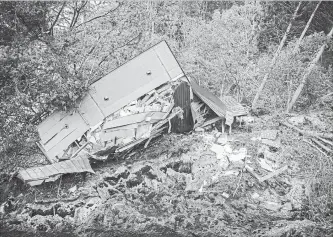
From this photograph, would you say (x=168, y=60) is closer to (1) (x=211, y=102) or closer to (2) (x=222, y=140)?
(1) (x=211, y=102)

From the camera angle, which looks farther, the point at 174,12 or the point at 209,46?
the point at 174,12

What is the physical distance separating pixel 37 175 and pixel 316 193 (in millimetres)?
6417

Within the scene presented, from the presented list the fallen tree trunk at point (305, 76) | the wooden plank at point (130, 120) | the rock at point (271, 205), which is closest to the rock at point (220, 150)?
the rock at point (271, 205)

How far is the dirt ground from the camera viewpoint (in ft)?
19.6

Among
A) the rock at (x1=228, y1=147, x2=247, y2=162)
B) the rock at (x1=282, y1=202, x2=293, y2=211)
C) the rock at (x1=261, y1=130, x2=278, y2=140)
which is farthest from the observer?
the rock at (x1=261, y1=130, x2=278, y2=140)

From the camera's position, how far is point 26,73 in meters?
6.73

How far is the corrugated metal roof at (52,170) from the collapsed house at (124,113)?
113 mm

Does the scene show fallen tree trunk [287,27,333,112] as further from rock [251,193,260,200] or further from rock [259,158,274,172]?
rock [251,193,260,200]

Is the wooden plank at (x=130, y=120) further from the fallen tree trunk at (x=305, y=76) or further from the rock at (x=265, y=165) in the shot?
the fallen tree trunk at (x=305, y=76)

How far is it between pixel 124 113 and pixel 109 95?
69 cm

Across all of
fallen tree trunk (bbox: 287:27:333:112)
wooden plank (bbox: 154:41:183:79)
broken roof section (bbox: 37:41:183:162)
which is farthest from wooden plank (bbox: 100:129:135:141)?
fallen tree trunk (bbox: 287:27:333:112)

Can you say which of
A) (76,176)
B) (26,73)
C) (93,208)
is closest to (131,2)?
(26,73)

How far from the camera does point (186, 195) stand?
22.0ft

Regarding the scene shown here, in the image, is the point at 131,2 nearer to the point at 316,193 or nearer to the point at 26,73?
the point at 26,73
